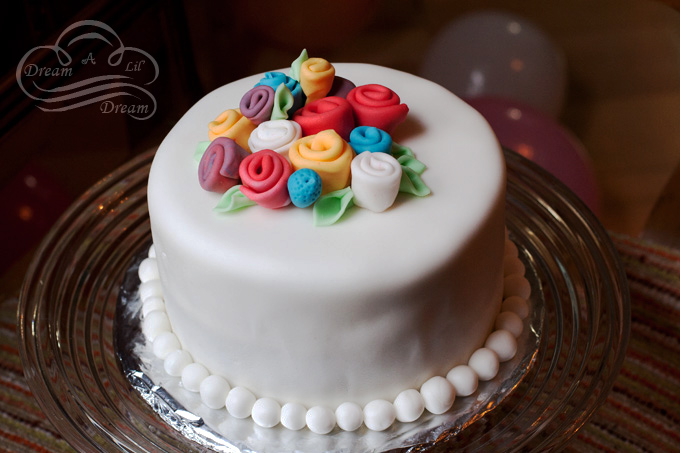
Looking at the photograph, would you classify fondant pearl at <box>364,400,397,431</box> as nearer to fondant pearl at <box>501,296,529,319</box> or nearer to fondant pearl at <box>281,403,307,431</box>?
fondant pearl at <box>281,403,307,431</box>

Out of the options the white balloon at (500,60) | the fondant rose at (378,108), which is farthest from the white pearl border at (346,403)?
the white balloon at (500,60)

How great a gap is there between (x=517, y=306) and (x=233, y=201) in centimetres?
51

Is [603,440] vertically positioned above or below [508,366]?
below

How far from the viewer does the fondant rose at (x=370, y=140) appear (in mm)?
1011

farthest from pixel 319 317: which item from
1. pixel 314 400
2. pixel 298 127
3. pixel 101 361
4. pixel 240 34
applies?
pixel 240 34

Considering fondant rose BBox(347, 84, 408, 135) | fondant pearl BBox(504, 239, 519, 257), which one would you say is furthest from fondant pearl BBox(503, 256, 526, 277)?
fondant rose BBox(347, 84, 408, 135)

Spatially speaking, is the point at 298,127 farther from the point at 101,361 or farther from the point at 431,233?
the point at 101,361

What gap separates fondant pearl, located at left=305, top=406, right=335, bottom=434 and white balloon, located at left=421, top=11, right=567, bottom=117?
4.42 ft

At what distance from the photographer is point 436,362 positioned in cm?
106

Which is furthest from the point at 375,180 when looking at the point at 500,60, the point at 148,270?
the point at 500,60

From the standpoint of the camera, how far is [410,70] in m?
2.77

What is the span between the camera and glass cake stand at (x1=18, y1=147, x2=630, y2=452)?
3.50 ft

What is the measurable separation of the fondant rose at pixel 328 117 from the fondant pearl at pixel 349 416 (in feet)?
1.25

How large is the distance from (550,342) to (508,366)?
0.11 m
